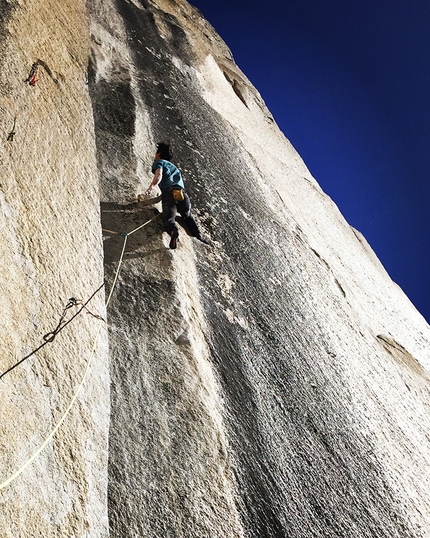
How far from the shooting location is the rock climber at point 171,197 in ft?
19.7

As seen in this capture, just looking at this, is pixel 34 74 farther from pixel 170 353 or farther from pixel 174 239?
pixel 170 353

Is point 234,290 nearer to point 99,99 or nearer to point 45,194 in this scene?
point 45,194

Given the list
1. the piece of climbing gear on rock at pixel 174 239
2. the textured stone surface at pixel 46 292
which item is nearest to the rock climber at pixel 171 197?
the piece of climbing gear on rock at pixel 174 239

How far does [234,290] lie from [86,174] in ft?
7.49

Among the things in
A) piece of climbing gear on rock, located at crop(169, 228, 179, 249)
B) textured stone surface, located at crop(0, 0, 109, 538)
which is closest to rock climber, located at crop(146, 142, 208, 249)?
piece of climbing gear on rock, located at crop(169, 228, 179, 249)

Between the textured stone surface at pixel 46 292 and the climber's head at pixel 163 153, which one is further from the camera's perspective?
the climber's head at pixel 163 153

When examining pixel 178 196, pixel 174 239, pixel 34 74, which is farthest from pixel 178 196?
pixel 34 74

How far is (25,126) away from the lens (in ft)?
14.6

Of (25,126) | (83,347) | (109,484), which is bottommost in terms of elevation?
(109,484)

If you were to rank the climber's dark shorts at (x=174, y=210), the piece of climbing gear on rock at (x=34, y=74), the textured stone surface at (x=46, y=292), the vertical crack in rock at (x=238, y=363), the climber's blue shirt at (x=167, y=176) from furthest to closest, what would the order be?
the climber's blue shirt at (x=167, y=176), the climber's dark shorts at (x=174, y=210), the piece of climbing gear on rock at (x=34, y=74), the vertical crack in rock at (x=238, y=363), the textured stone surface at (x=46, y=292)

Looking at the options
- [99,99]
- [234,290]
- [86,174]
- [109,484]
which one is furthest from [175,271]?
[99,99]

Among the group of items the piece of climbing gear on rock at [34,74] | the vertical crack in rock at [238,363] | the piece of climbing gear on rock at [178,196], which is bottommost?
the vertical crack in rock at [238,363]

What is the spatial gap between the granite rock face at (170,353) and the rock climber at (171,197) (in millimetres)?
184

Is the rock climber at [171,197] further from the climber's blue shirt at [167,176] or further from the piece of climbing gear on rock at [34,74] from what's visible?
the piece of climbing gear on rock at [34,74]
